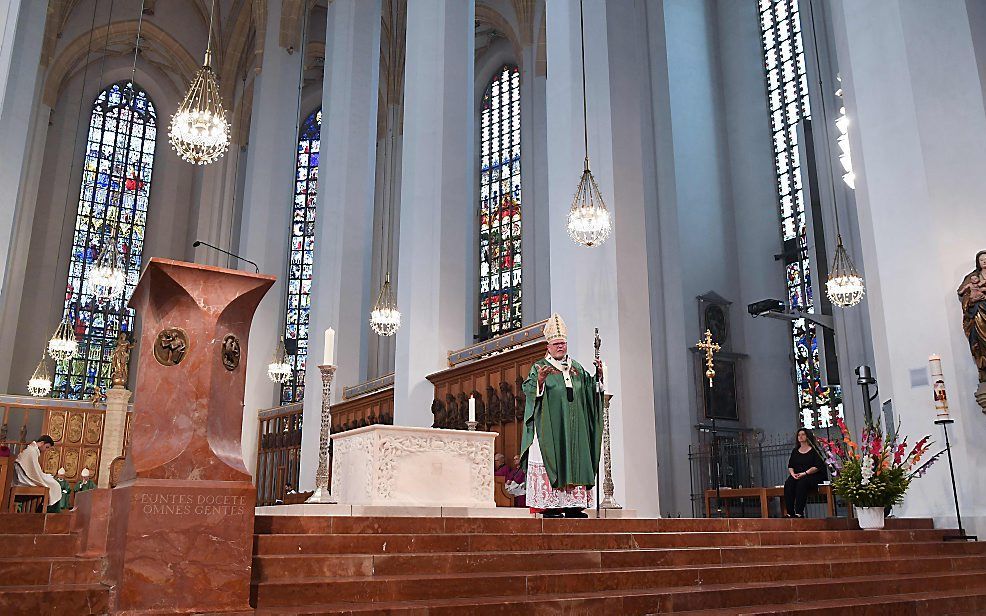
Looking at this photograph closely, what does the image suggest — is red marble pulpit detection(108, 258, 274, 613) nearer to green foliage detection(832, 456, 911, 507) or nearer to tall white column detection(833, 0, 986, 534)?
green foliage detection(832, 456, 911, 507)

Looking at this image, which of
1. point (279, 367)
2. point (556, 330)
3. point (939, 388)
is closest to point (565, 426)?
point (556, 330)

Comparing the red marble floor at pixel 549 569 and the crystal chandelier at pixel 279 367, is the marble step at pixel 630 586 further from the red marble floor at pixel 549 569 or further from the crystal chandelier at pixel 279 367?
the crystal chandelier at pixel 279 367

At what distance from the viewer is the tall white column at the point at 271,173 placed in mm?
18812

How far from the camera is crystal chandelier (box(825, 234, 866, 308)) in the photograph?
1241 cm

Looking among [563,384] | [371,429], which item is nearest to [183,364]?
[371,429]

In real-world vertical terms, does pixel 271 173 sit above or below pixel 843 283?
above

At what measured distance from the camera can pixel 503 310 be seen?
21219mm

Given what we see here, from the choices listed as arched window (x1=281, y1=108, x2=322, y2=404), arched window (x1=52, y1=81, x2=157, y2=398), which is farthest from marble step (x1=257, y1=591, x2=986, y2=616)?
arched window (x1=52, y1=81, x2=157, y2=398)

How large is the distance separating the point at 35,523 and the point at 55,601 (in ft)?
4.53

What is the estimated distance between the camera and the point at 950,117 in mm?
8891

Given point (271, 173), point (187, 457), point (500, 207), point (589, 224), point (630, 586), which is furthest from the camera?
point (500, 207)

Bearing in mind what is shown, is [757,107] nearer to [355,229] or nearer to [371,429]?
[355,229]

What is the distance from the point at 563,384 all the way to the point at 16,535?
179 inches

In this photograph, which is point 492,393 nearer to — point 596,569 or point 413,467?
point 413,467
